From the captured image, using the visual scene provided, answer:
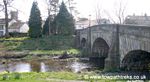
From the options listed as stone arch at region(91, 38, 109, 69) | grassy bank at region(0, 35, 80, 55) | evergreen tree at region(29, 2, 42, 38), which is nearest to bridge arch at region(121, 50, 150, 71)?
stone arch at region(91, 38, 109, 69)

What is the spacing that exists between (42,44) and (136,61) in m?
36.7

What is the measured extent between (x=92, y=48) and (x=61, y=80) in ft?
114

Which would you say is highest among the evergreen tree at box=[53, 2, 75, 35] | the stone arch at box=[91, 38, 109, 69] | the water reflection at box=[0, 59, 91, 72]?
the evergreen tree at box=[53, 2, 75, 35]

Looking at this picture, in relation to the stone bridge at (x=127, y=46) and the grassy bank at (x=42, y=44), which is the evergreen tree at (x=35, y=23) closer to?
the grassy bank at (x=42, y=44)

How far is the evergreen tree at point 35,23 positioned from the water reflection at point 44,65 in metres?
20.9

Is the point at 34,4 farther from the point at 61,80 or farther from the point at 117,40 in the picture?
the point at 61,80

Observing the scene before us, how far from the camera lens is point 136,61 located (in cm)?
3462

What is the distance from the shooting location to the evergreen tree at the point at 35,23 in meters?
74.5

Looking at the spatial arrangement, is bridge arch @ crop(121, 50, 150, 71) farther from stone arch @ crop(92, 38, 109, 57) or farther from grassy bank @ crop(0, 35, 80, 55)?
grassy bank @ crop(0, 35, 80, 55)

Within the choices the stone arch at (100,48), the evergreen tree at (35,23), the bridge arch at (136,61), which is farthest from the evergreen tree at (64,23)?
the bridge arch at (136,61)

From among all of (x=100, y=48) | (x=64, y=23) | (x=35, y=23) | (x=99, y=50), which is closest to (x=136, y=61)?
(x=99, y=50)

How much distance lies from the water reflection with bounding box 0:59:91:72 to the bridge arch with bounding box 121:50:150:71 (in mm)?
9519

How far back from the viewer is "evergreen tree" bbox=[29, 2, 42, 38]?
7450 centimetres

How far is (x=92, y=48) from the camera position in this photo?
59.3 m
